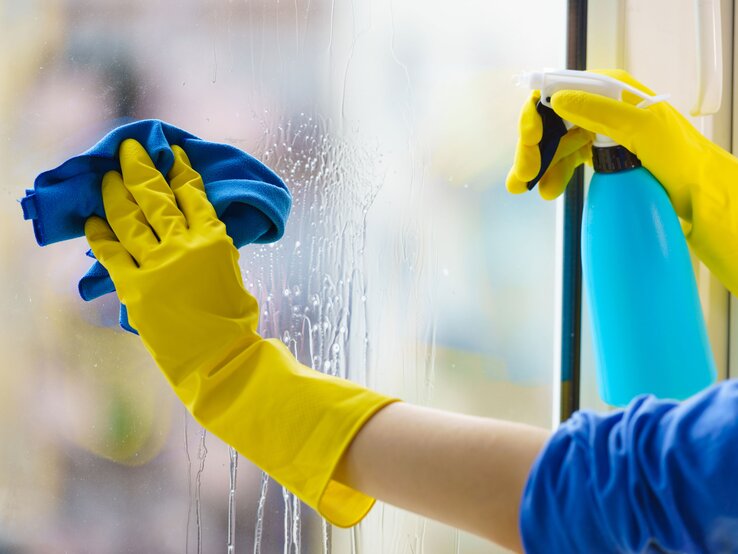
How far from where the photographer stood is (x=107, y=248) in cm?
56

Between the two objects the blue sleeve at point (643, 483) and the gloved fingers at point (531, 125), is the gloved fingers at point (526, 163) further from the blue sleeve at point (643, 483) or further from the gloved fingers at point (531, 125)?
the blue sleeve at point (643, 483)

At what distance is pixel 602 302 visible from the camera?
79cm

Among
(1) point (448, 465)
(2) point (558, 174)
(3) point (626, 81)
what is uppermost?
(3) point (626, 81)

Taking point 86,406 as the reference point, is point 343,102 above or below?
above

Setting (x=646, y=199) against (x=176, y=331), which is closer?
(x=176, y=331)

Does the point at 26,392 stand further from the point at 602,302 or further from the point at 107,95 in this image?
the point at 602,302

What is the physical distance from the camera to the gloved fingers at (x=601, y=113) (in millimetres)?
757

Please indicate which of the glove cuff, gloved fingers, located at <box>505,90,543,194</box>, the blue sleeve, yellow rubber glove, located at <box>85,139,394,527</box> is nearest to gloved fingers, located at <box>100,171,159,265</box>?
yellow rubber glove, located at <box>85,139,394,527</box>

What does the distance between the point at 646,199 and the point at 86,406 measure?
2.11 ft

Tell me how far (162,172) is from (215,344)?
0.57ft

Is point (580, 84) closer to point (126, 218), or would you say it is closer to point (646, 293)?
point (646, 293)

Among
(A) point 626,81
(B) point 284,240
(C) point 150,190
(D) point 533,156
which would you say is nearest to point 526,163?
(D) point 533,156

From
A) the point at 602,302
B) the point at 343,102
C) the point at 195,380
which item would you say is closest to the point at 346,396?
the point at 195,380

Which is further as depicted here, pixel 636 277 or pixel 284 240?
pixel 284 240
